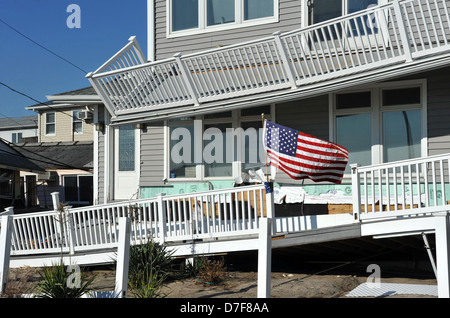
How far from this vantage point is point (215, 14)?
13.1 metres

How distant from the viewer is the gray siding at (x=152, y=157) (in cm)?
1341

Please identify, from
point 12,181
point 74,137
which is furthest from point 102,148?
point 74,137

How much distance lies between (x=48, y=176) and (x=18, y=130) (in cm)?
1690

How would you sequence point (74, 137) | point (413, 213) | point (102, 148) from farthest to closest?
1. point (74, 137)
2. point (102, 148)
3. point (413, 213)

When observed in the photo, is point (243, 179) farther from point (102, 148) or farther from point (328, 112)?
point (102, 148)

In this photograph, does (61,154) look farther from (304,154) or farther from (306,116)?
(304,154)

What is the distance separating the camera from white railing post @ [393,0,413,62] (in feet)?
31.3

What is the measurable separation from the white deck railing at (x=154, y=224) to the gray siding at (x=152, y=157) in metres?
2.42

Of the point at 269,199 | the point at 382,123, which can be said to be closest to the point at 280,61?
the point at 382,123

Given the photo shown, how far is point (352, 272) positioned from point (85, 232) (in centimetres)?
518

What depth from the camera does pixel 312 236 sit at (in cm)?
902

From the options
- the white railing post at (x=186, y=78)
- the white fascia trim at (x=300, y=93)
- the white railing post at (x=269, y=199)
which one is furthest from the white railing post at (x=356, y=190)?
the white railing post at (x=186, y=78)

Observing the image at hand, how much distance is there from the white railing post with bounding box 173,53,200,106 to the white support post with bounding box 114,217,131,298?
4.93 metres

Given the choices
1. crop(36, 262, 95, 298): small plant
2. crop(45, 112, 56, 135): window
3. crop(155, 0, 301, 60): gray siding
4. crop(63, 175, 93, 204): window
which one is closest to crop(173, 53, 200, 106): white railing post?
crop(155, 0, 301, 60): gray siding
